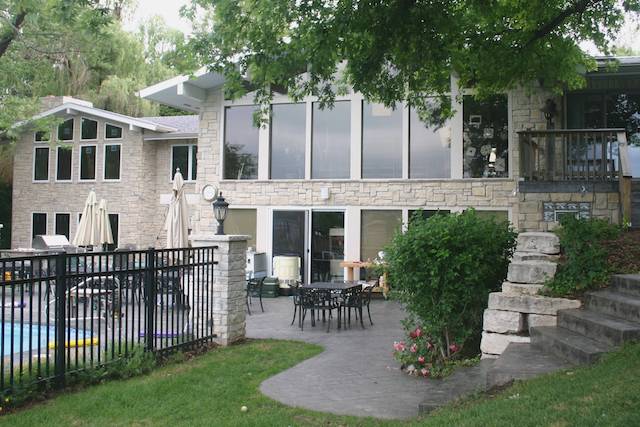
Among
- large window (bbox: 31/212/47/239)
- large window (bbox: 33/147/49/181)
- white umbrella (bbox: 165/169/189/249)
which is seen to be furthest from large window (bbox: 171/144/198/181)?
white umbrella (bbox: 165/169/189/249)

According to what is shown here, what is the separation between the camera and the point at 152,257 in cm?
741

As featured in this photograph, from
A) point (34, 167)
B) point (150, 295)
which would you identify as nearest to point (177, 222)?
point (150, 295)

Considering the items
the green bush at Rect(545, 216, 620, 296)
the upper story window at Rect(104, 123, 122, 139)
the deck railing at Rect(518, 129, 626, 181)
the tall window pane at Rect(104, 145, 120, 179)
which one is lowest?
the green bush at Rect(545, 216, 620, 296)

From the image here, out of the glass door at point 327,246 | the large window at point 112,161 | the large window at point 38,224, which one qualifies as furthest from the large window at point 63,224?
the glass door at point 327,246

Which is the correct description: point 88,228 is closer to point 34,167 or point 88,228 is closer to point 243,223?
point 243,223

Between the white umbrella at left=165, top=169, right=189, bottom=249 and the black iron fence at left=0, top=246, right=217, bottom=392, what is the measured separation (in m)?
2.98

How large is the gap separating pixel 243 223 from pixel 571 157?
8661mm

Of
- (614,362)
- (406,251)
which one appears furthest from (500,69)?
(614,362)

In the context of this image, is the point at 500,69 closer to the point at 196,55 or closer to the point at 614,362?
the point at 196,55

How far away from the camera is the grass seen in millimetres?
3744

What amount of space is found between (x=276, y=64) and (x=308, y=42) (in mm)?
540

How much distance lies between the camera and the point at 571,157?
11805 millimetres

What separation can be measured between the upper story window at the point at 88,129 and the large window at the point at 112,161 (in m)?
0.89

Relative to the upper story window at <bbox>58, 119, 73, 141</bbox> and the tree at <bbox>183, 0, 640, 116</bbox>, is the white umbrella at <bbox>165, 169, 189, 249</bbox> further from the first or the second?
the upper story window at <bbox>58, 119, 73, 141</bbox>
